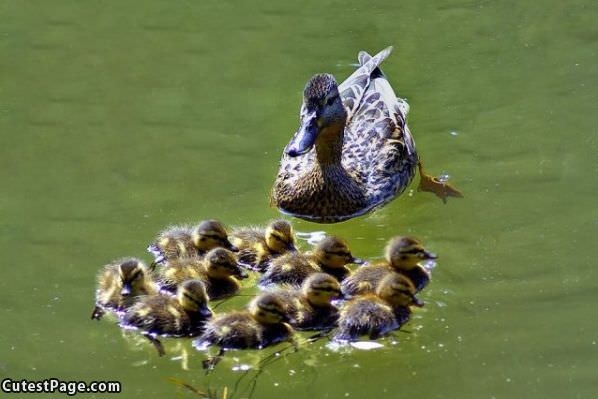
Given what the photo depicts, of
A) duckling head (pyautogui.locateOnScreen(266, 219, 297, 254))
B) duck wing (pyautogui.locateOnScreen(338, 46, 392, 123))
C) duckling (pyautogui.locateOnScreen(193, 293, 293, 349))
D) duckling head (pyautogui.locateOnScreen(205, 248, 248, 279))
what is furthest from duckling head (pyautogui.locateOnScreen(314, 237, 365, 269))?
duck wing (pyautogui.locateOnScreen(338, 46, 392, 123))

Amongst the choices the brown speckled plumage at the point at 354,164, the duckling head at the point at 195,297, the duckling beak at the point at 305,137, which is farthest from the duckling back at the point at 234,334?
the brown speckled plumage at the point at 354,164

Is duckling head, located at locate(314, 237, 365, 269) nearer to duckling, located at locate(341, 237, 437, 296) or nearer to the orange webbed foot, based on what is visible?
duckling, located at locate(341, 237, 437, 296)

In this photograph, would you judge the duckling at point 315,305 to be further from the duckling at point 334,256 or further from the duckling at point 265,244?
the duckling at point 265,244

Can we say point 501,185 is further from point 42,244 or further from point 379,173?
point 42,244

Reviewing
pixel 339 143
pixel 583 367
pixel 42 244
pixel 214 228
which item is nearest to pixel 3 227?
pixel 42 244

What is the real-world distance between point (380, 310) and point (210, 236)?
968mm

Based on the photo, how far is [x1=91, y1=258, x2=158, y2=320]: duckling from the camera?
5164 millimetres

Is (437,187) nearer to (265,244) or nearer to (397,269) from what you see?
(397,269)

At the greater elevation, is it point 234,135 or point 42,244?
point 234,135

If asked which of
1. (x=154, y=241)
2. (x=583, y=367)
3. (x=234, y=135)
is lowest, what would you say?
(x=583, y=367)

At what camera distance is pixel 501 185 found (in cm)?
619

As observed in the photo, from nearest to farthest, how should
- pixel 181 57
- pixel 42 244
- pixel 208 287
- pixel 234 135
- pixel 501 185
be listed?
pixel 208 287 < pixel 42 244 < pixel 501 185 < pixel 234 135 < pixel 181 57

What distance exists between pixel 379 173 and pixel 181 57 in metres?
1.76

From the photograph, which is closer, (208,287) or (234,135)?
(208,287)
